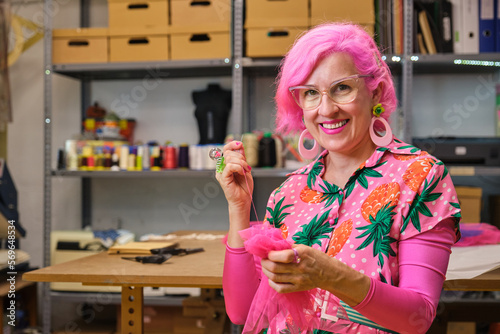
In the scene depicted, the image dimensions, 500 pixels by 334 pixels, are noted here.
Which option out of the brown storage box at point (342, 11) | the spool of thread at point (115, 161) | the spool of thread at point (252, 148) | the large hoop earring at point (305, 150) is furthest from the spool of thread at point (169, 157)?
the large hoop earring at point (305, 150)

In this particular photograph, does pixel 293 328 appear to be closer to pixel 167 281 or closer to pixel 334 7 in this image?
pixel 167 281

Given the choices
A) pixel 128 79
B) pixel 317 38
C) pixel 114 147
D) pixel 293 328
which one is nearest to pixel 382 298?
pixel 293 328

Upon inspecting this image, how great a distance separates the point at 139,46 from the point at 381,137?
7.01ft

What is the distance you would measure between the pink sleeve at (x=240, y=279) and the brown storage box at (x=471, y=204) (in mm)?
1936

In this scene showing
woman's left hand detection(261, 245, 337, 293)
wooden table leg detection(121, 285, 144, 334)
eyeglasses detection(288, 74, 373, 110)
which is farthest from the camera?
wooden table leg detection(121, 285, 144, 334)

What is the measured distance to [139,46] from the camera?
115 inches

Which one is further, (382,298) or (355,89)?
(355,89)

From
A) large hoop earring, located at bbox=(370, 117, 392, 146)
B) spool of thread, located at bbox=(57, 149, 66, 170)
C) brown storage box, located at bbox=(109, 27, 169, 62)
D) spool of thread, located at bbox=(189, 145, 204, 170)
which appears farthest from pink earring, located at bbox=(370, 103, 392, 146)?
spool of thread, located at bbox=(57, 149, 66, 170)

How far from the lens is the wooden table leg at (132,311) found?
4.88 ft

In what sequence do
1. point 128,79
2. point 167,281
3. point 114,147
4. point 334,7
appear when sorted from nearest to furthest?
point 167,281 → point 334,7 → point 114,147 → point 128,79

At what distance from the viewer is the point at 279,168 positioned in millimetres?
2838

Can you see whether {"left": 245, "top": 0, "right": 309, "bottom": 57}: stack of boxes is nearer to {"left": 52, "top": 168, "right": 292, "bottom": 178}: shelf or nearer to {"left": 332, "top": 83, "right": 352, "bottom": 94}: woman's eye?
{"left": 52, "top": 168, "right": 292, "bottom": 178}: shelf

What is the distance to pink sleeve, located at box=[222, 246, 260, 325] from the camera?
3.77 ft

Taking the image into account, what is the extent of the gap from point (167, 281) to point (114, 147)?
184cm
